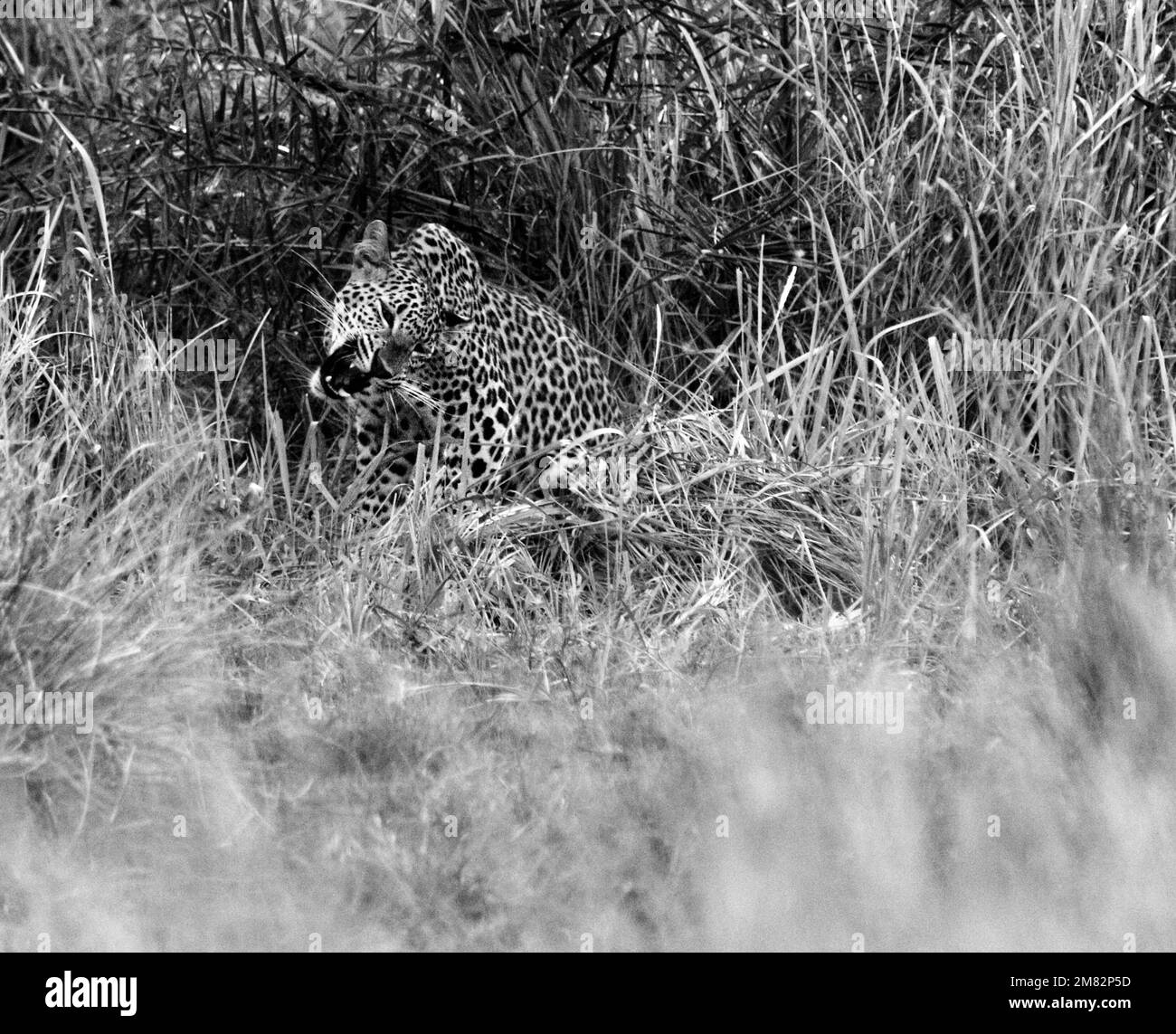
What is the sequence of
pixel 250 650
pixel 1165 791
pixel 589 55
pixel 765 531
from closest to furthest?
pixel 1165 791, pixel 250 650, pixel 765 531, pixel 589 55

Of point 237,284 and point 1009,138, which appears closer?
point 1009,138

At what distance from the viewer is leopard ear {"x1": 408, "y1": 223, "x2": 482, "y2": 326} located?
4980 mm

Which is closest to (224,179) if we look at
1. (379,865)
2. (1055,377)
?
(1055,377)

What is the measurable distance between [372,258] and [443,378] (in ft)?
1.44

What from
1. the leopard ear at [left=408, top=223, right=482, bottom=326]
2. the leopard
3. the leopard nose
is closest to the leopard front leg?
the leopard

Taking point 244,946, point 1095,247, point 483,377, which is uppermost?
point 1095,247

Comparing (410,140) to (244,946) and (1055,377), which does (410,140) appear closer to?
(1055,377)

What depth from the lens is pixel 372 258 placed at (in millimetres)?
5035

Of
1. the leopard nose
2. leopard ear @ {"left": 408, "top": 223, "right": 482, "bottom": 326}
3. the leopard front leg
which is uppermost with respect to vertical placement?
leopard ear @ {"left": 408, "top": 223, "right": 482, "bottom": 326}

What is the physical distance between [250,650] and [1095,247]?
280cm

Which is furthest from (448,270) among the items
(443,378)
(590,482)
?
(590,482)

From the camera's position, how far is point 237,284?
5785 mm

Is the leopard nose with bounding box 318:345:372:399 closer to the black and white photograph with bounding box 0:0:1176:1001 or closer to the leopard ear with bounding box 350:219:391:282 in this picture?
the black and white photograph with bounding box 0:0:1176:1001

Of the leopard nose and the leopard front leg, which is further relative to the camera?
the leopard front leg
